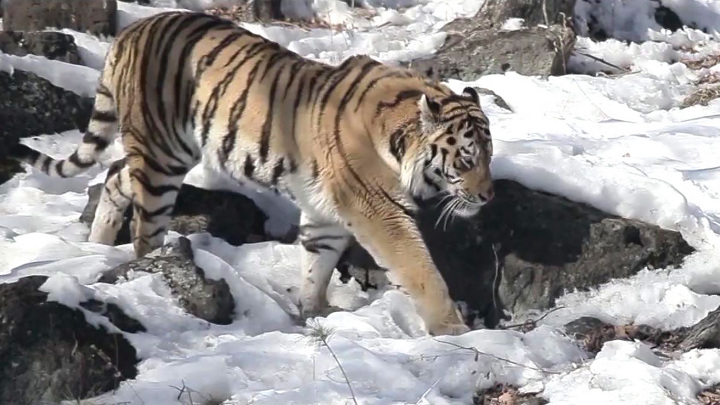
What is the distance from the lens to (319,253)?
5680mm

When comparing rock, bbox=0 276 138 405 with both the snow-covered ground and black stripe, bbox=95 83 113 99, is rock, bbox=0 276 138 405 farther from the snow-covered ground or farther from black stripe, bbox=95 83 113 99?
black stripe, bbox=95 83 113 99

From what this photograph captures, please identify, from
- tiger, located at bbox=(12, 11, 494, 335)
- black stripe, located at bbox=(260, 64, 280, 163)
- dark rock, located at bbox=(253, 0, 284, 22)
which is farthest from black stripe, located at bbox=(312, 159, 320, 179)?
dark rock, located at bbox=(253, 0, 284, 22)

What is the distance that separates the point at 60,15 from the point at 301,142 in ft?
13.5

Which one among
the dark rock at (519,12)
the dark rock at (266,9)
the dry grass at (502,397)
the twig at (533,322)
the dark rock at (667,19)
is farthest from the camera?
the dark rock at (667,19)

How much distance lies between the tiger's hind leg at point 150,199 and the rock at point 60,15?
3346mm

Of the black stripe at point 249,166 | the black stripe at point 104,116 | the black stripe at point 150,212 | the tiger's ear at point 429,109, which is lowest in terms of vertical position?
the black stripe at point 150,212

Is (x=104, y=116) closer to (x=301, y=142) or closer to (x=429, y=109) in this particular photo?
(x=301, y=142)

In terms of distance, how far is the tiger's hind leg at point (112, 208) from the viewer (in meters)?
6.10

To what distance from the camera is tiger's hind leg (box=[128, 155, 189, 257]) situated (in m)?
5.91

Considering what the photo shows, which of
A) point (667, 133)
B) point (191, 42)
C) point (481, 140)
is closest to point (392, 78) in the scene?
point (481, 140)

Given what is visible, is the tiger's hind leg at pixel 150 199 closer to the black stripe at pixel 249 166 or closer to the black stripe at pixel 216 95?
the black stripe at pixel 216 95

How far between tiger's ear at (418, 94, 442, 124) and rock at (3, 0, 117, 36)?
4.55 metres

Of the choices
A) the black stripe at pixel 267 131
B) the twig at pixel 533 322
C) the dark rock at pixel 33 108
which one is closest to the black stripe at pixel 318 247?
the black stripe at pixel 267 131

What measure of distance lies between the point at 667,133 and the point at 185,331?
12.4 feet
